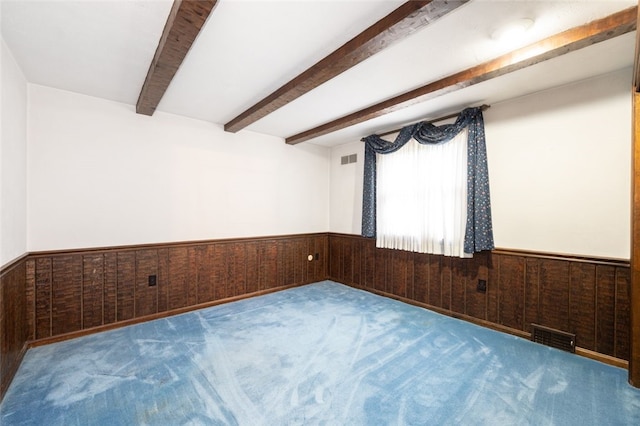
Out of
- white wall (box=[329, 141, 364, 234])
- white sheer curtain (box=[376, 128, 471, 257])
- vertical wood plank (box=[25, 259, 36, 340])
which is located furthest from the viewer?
white wall (box=[329, 141, 364, 234])

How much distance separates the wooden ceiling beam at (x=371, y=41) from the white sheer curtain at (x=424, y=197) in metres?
1.92

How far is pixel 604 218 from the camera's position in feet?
7.90

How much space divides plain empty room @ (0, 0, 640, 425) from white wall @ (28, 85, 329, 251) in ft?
0.07

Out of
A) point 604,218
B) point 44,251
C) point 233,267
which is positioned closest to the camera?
point 604,218

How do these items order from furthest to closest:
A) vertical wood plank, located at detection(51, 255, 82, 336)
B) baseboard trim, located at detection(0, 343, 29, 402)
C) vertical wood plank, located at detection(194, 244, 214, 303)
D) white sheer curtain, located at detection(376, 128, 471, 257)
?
vertical wood plank, located at detection(194, 244, 214, 303)
white sheer curtain, located at detection(376, 128, 471, 257)
vertical wood plank, located at detection(51, 255, 82, 336)
baseboard trim, located at detection(0, 343, 29, 402)

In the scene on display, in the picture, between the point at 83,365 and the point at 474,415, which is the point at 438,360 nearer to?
the point at 474,415

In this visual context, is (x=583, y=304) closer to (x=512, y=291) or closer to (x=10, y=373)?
(x=512, y=291)

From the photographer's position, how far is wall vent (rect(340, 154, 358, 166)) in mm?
4762

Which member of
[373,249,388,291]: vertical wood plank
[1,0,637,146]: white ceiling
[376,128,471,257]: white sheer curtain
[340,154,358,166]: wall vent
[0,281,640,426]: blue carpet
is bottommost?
[0,281,640,426]: blue carpet

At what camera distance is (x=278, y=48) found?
79.5 inches

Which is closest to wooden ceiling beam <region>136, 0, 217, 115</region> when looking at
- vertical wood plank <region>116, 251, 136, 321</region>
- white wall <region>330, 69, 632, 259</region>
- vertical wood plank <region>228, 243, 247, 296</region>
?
vertical wood plank <region>116, 251, 136, 321</region>

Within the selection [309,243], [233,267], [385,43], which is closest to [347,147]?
[309,243]

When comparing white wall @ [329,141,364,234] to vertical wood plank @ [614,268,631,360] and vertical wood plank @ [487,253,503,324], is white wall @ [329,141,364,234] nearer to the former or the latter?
vertical wood plank @ [487,253,503,324]

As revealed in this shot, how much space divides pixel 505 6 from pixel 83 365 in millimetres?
3972
